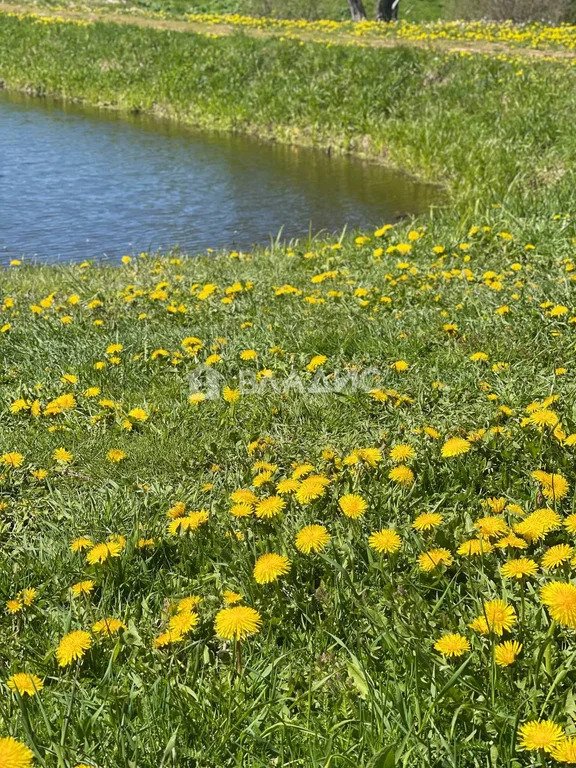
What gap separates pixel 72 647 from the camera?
191cm

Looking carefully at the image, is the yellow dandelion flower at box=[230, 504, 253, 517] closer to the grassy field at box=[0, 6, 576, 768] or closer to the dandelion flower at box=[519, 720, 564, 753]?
the grassy field at box=[0, 6, 576, 768]

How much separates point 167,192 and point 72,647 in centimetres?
924

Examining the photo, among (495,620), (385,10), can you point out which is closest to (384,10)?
(385,10)

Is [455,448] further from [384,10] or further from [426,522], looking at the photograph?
[384,10]

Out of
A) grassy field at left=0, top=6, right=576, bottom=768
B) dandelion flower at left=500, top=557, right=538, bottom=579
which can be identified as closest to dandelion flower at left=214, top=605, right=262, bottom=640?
grassy field at left=0, top=6, right=576, bottom=768

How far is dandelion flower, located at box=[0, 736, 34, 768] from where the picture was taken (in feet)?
4.50

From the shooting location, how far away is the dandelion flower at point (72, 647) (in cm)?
189

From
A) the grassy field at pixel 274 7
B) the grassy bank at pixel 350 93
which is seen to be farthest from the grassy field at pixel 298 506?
the grassy field at pixel 274 7

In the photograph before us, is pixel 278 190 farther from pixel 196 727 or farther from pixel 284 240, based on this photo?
pixel 196 727

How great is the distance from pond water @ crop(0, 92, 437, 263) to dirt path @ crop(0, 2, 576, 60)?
477 cm

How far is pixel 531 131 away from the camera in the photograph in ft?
31.7

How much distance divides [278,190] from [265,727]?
380 inches

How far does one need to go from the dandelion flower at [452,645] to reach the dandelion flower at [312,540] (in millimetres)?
448

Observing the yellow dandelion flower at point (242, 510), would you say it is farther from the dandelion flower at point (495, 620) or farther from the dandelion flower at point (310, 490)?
the dandelion flower at point (495, 620)
